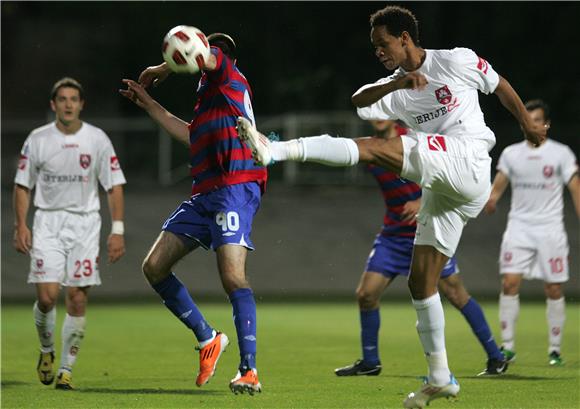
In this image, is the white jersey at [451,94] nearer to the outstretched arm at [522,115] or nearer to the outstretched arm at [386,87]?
the outstretched arm at [522,115]

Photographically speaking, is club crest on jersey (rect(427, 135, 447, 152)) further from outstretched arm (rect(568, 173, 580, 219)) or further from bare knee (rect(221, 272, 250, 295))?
outstretched arm (rect(568, 173, 580, 219))

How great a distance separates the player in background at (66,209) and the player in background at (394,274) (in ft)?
7.40

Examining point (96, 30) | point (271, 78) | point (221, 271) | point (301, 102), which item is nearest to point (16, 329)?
point (221, 271)

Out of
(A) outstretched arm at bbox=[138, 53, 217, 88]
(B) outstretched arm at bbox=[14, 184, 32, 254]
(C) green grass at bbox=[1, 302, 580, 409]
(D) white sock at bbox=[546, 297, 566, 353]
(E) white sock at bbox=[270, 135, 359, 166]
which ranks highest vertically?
(A) outstretched arm at bbox=[138, 53, 217, 88]

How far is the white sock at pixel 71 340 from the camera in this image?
9.45m

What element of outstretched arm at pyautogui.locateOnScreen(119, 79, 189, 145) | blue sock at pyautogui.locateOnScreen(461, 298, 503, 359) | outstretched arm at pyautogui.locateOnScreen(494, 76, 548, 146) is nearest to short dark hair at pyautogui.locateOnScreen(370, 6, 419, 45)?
outstretched arm at pyautogui.locateOnScreen(494, 76, 548, 146)

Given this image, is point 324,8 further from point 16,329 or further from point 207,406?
point 207,406

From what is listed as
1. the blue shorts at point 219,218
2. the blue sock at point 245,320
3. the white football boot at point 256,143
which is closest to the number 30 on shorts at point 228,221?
the blue shorts at point 219,218

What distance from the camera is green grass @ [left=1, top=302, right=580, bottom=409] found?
8383mm

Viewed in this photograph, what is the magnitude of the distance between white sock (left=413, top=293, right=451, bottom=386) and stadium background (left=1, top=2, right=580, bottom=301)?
1269cm

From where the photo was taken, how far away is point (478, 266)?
22.2 m

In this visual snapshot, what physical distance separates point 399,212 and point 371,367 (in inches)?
55.3

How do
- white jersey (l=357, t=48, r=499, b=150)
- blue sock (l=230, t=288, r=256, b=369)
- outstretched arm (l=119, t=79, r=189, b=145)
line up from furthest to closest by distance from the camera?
outstretched arm (l=119, t=79, r=189, b=145) → blue sock (l=230, t=288, r=256, b=369) → white jersey (l=357, t=48, r=499, b=150)

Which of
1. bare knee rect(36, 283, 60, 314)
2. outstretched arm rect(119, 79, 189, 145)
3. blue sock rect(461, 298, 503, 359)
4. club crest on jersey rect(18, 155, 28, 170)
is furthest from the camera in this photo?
blue sock rect(461, 298, 503, 359)
